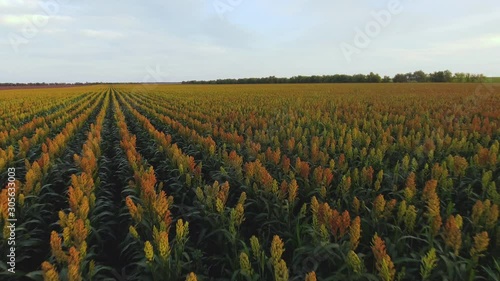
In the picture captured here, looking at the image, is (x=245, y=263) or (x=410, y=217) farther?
(x=410, y=217)

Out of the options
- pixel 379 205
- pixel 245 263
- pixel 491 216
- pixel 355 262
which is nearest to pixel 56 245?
pixel 245 263

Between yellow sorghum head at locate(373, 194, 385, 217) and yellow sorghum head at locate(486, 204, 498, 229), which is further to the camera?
yellow sorghum head at locate(373, 194, 385, 217)

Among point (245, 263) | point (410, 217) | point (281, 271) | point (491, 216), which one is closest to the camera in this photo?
point (281, 271)

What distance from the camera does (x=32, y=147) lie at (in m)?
7.30

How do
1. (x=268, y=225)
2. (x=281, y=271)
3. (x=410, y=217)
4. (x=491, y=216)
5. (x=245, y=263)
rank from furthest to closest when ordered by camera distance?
1. (x=268, y=225)
2. (x=410, y=217)
3. (x=491, y=216)
4. (x=245, y=263)
5. (x=281, y=271)

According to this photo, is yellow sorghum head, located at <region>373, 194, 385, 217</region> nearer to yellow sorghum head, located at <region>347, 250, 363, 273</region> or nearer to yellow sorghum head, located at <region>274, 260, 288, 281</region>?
yellow sorghum head, located at <region>347, 250, 363, 273</region>

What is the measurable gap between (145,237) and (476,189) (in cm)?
435

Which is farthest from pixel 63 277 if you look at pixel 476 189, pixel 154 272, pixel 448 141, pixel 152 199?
pixel 448 141

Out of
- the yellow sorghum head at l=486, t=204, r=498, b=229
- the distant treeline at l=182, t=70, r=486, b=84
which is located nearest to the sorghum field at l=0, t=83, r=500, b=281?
the yellow sorghum head at l=486, t=204, r=498, b=229

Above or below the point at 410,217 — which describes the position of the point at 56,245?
above

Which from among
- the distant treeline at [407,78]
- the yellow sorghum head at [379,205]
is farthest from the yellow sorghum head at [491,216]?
the distant treeline at [407,78]

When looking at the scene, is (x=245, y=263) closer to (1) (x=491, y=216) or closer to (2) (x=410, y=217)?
(2) (x=410, y=217)

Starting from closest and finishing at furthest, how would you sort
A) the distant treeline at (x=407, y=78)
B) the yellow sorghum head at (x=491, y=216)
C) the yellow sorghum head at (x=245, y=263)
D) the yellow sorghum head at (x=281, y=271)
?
the yellow sorghum head at (x=281, y=271) → the yellow sorghum head at (x=245, y=263) → the yellow sorghum head at (x=491, y=216) → the distant treeline at (x=407, y=78)

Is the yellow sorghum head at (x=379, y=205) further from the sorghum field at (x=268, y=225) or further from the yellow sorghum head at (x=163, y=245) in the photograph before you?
the yellow sorghum head at (x=163, y=245)
